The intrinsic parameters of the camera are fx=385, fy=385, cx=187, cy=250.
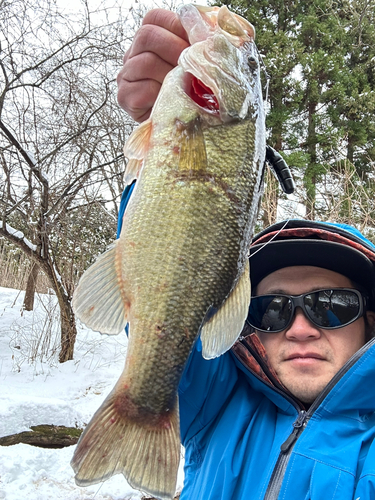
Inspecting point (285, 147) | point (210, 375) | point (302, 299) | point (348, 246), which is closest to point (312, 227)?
point (348, 246)

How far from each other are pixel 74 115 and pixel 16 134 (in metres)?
1.06

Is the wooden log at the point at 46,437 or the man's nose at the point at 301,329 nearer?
the man's nose at the point at 301,329

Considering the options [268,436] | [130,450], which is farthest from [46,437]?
[130,450]

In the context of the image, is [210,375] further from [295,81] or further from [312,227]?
[295,81]

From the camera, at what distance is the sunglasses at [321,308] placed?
1775mm

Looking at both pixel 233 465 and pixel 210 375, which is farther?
pixel 210 375

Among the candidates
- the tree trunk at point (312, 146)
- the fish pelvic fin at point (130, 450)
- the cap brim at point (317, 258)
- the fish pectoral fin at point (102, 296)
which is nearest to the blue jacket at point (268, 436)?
the cap brim at point (317, 258)

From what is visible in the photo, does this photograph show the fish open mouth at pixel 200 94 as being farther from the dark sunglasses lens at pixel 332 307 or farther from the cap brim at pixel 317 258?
the dark sunglasses lens at pixel 332 307

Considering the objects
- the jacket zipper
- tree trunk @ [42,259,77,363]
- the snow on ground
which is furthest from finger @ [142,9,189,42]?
tree trunk @ [42,259,77,363]

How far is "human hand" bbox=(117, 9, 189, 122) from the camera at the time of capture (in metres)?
1.42

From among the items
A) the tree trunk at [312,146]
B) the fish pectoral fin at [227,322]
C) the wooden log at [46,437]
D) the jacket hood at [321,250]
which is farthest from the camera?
the tree trunk at [312,146]

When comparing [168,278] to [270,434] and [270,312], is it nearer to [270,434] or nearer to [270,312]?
[270,312]

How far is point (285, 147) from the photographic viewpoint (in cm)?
1161

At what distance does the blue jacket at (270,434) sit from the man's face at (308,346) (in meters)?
0.09
